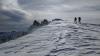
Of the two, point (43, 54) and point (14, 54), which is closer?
point (43, 54)

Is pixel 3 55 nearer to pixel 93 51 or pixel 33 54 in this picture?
pixel 33 54

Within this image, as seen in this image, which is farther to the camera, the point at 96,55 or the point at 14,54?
the point at 14,54

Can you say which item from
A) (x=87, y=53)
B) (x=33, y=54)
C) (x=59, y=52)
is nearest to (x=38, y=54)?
(x=33, y=54)

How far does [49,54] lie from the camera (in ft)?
59.2

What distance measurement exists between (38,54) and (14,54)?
2.74m

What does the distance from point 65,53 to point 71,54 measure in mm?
775

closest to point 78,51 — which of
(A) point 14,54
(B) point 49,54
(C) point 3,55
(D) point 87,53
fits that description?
(D) point 87,53

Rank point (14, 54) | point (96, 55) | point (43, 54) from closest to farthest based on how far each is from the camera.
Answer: point (96, 55), point (43, 54), point (14, 54)

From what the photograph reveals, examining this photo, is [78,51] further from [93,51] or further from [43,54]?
[43,54]

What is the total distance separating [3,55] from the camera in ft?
64.6

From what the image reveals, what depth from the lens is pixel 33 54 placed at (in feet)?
61.5

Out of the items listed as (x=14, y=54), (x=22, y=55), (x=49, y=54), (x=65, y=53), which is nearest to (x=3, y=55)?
(x=14, y=54)

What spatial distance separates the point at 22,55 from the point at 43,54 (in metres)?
2.17

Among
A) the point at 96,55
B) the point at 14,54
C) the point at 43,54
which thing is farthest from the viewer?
the point at 14,54
